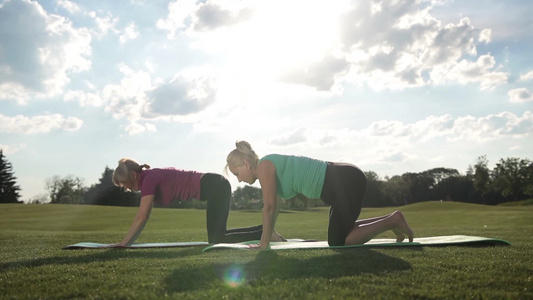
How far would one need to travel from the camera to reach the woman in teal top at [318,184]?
19.1ft

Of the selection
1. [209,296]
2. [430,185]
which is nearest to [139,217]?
[209,296]

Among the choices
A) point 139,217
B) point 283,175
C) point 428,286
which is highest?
point 283,175

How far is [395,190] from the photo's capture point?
80188 mm

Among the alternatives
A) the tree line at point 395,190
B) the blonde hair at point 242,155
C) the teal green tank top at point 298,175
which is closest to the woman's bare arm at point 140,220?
the blonde hair at point 242,155

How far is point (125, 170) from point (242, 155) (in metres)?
2.12

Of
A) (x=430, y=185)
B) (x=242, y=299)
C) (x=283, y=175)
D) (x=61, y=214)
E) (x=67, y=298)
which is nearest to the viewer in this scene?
(x=242, y=299)

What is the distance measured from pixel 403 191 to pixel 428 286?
276ft

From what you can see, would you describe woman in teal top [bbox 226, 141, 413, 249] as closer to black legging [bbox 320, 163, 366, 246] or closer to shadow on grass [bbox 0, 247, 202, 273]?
black legging [bbox 320, 163, 366, 246]

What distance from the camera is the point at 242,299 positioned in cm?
303

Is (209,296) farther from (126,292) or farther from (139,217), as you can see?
(139,217)

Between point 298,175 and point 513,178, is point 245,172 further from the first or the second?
point 513,178

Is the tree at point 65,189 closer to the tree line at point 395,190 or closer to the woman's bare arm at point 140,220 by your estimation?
the tree line at point 395,190

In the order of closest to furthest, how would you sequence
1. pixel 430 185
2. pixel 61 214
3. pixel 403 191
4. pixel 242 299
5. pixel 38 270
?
pixel 242 299 < pixel 38 270 < pixel 61 214 < pixel 403 191 < pixel 430 185

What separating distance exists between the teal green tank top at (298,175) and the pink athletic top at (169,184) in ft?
6.30
